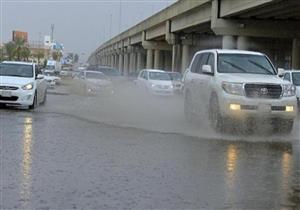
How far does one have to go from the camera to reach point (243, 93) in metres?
13.5

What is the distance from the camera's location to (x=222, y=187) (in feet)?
25.8

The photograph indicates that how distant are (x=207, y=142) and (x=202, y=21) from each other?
3052 centimetres

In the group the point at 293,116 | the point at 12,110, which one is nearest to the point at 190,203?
the point at 293,116

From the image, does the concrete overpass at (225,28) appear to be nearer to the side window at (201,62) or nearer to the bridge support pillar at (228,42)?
the bridge support pillar at (228,42)

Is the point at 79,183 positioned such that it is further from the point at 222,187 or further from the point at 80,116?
the point at 80,116

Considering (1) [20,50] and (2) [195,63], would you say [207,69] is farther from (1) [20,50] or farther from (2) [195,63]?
(1) [20,50]

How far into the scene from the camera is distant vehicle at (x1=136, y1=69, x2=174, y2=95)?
31.8 meters

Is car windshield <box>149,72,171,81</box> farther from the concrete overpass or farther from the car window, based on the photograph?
the car window

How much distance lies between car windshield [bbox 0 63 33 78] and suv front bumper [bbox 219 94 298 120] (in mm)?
8717

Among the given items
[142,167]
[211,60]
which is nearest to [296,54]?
[211,60]

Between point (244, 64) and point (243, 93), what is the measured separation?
1.61 metres

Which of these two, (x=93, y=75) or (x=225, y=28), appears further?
(x=225, y=28)

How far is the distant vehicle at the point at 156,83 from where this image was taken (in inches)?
1251

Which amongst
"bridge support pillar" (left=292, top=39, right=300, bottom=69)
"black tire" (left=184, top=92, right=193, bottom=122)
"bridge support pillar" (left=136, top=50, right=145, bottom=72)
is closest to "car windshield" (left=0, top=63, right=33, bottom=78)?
"black tire" (left=184, top=92, right=193, bottom=122)
